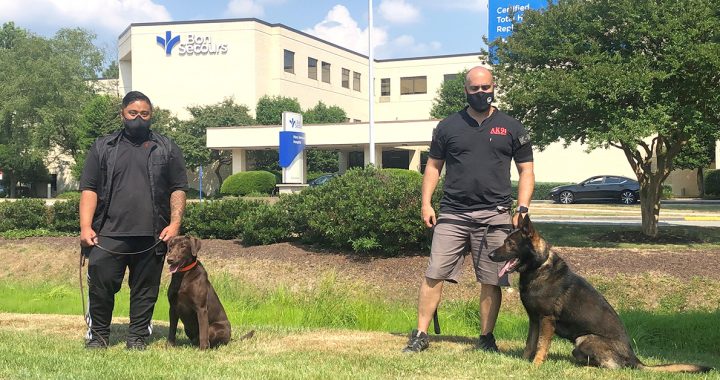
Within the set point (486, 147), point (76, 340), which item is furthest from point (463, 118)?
point (76, 340)

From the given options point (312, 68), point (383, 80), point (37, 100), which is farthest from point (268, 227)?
point (383, 80)

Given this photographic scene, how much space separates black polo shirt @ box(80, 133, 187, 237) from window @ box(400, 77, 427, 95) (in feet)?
199

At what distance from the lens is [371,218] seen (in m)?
10.0

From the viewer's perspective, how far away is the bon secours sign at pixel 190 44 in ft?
176

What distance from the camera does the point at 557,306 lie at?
5203 millimetres

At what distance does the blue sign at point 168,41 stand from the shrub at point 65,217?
42663mm

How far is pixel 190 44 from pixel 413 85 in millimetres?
21860

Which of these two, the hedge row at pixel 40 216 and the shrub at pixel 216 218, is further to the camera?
the hedge row at pixel 40 216

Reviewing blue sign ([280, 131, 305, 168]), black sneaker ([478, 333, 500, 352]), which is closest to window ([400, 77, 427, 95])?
blue sign ([280, 131, 305, 168])

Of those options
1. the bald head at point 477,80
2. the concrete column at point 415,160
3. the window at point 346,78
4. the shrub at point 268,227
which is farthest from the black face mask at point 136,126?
the window at point 346,78

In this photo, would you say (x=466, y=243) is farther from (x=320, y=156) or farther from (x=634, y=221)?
(x=320, y=156)

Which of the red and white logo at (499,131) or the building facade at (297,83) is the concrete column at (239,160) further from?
the red and white logo at (499,131)

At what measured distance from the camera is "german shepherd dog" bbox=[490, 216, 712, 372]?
16.7 feet

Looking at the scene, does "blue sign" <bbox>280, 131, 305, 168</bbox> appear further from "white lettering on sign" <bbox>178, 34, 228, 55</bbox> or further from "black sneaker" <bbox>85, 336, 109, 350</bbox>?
"black sneaker" <bbox>85, 336, 109, 350</bbox>
